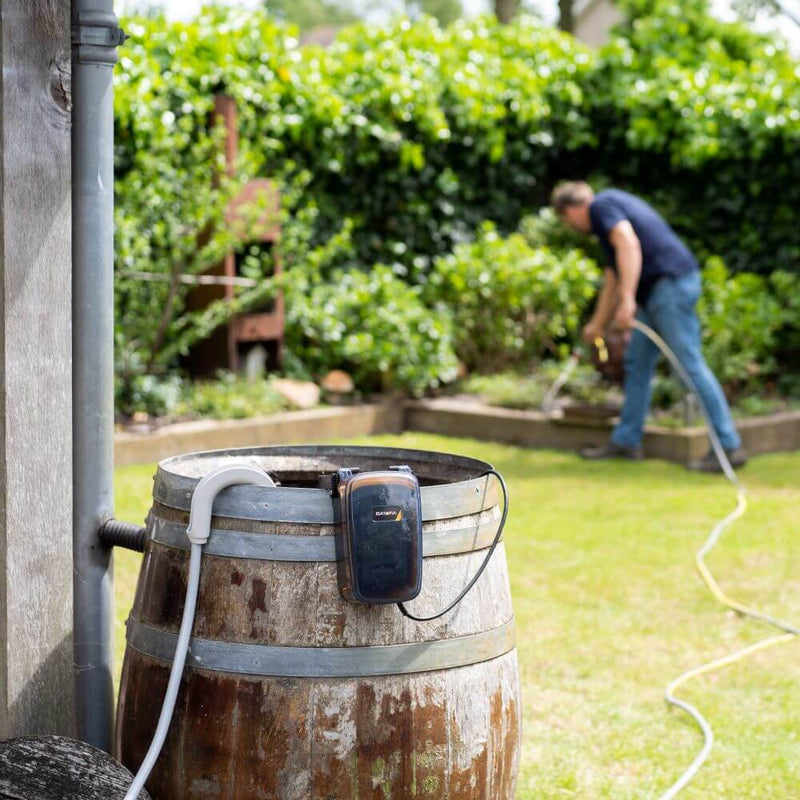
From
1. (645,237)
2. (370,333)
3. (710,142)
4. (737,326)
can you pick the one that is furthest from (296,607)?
(710,142)

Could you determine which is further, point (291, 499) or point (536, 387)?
point (536, 387)

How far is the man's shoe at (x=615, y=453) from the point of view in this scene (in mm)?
7172

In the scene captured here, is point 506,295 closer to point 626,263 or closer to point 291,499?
point 626,263

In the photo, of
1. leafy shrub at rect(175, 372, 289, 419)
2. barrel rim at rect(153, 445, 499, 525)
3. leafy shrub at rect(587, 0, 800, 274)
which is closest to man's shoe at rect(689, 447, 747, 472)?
leafy shrub at rect(175, 372, 289, 419)

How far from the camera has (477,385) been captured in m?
8.59

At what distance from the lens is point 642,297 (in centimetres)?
716

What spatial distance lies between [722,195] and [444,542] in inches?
360

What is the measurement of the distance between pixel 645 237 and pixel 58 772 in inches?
224

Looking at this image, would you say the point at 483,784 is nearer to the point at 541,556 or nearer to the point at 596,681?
the point at 596,681

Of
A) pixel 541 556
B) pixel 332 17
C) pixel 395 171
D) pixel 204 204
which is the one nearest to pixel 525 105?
pixel 395 171

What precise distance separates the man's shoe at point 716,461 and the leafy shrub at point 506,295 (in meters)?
2.24

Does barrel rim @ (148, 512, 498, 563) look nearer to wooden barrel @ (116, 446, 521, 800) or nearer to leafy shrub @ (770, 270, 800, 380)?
wooden barrel @ (116, 446, 521, 800)

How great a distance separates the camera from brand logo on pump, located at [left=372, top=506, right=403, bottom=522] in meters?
1.87

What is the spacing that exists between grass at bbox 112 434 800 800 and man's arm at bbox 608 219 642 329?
1.00m
